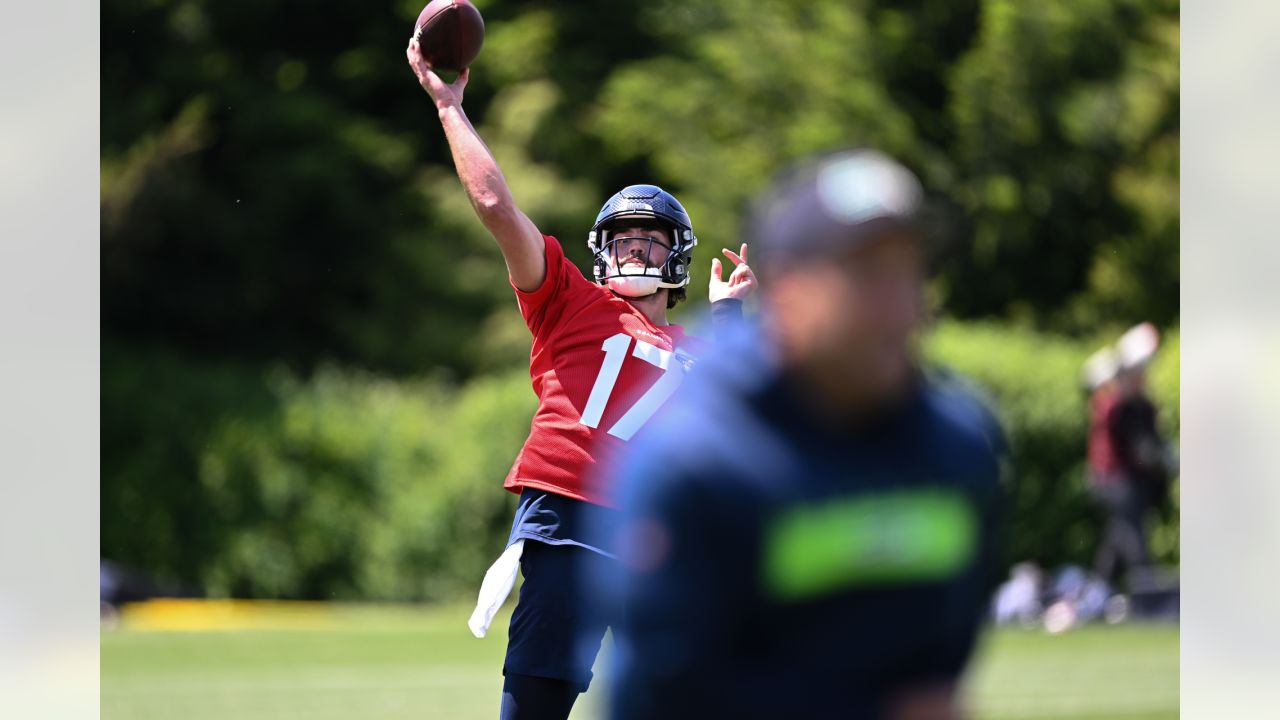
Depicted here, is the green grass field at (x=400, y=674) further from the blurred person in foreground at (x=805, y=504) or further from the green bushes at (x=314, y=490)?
the blurred person in foreground at (x=805, y=504)

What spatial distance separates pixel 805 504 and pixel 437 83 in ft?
7.83

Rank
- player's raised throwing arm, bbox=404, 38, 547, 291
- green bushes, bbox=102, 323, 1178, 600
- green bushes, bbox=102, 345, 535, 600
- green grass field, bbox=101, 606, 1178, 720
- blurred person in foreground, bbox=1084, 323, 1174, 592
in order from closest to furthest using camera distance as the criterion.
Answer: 1. player's raised throwing arm, bbox=404, 38, 547, 291
2. green grass field, bbox=101, 606, 1178, 720
3. blurred person in foreground, bbox=1084, 323, 1174, 592
4. green bushes, bbox=102, 323, 1178, 600
5. green bushes, bbox=102, 345, 535, 600

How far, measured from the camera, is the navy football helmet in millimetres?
4277

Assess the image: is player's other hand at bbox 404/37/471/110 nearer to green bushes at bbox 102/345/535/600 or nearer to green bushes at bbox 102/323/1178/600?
green bushes at bbox 102/323/1178/600

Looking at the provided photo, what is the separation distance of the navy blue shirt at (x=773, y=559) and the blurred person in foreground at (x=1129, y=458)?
35.9 ft

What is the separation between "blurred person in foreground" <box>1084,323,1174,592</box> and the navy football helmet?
29.0 feet

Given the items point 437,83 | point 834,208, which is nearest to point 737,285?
point 437,83

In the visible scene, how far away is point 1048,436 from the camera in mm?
14312

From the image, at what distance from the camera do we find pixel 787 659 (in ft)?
6.34

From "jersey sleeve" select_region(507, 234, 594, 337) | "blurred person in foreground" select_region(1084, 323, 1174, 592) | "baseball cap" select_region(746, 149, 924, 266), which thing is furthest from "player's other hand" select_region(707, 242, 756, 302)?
"blurred person in foreground" select_region(1084, 323, 1174, 592)

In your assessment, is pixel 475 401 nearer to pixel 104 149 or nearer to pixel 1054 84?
pixel 104 149

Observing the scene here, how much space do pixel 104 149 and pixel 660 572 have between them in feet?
60.9

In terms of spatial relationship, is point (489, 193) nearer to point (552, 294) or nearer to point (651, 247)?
point (552, 294)
